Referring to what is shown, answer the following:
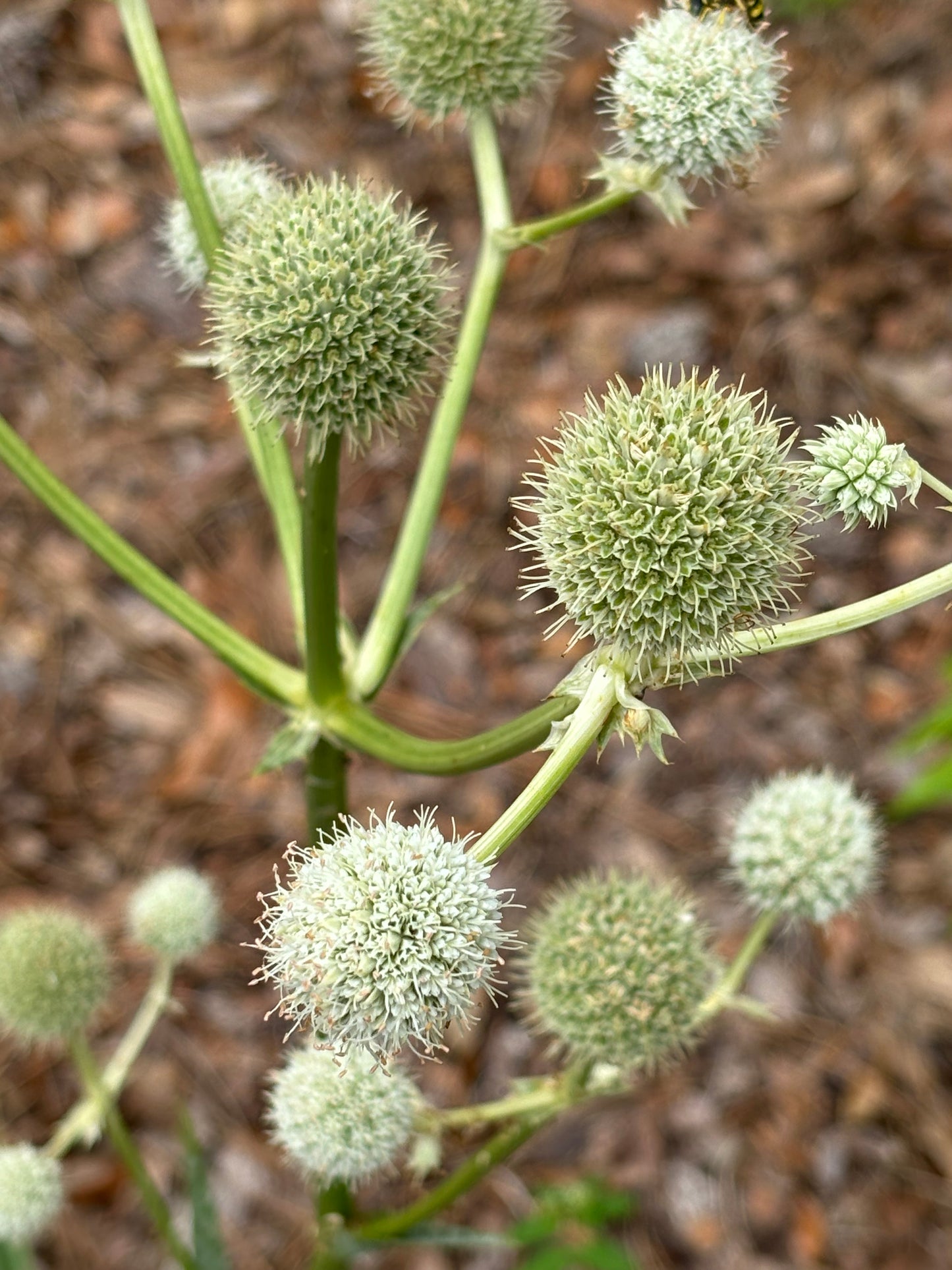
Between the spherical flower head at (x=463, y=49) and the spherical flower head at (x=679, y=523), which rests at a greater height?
the spherical flower head at (x=463, y=49)

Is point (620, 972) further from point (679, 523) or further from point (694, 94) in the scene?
point (694, 94)

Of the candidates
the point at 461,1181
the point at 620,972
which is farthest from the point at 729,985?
the point at 461,1181

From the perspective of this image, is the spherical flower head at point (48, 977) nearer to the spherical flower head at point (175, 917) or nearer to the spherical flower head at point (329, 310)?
the spherical flower head at point (175, 917)

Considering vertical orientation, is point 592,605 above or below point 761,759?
below

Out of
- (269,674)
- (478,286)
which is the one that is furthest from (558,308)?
(269,674)

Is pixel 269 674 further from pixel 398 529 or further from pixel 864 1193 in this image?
pixel 864 1193

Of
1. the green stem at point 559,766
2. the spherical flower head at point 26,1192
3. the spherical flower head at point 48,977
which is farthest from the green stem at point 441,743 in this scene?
the spherical flower head at point 26,1192
